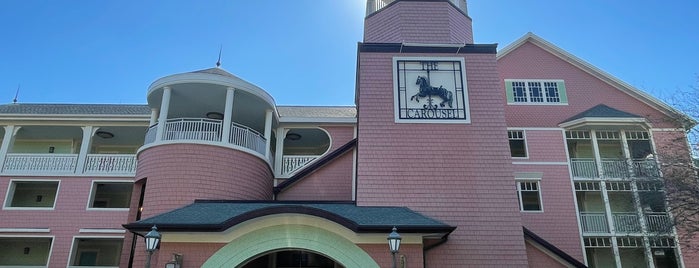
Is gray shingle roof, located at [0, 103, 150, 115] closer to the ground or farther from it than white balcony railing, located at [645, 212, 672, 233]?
farther from it

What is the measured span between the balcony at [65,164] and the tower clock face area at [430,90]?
11506 mm

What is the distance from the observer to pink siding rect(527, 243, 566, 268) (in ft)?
39.4

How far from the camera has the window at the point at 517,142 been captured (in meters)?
18.5

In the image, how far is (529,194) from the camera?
17906mm

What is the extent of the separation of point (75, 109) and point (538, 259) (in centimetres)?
1913

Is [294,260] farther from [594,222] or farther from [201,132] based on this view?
[594,222]

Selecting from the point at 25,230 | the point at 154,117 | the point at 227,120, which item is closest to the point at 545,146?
the point at 227,120

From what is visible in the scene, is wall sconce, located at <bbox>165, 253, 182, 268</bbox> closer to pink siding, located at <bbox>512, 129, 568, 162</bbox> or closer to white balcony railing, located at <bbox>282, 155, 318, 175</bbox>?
white balcony railing, located at <bbox>282, 155, 318, 175</bbox>

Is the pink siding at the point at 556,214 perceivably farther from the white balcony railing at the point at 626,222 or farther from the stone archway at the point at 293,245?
the stone archway at the point at 293,245

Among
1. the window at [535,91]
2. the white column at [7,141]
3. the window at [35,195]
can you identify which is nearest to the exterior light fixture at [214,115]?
the window at [35,195]

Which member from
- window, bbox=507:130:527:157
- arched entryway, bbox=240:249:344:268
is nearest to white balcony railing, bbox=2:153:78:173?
arched entryway, bbox=240:249:344:268

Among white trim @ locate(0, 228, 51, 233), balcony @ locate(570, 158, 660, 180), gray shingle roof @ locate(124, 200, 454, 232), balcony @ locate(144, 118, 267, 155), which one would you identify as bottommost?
gray shingle roof @ locate(124, 200, 454, 232)

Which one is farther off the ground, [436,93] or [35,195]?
[436,93]

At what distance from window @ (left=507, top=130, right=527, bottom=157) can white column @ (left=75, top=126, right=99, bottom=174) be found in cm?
1702
